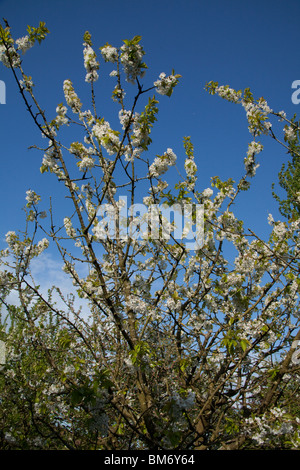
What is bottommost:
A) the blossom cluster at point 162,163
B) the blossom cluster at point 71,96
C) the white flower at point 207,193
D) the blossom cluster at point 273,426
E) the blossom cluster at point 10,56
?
the blossom cluster at point 273,426

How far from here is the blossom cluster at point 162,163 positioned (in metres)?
3.12

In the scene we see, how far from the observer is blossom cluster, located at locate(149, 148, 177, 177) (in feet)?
10.2

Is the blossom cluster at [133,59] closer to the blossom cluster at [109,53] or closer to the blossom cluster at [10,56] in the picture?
the blossom cluster at [109,53]

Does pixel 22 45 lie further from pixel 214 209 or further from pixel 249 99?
pixel 249 99

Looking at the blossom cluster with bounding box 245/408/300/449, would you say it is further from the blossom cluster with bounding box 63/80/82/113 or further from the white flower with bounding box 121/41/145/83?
the blossom cluster with bounding box 63/80/82/113

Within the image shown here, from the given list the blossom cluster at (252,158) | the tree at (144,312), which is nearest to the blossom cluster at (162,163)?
the tree at (144,312)

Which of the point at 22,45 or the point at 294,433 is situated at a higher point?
the point at 22,45

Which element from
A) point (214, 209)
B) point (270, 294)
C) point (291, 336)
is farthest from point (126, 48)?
point (291, 336)

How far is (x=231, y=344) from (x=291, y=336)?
2.27 m

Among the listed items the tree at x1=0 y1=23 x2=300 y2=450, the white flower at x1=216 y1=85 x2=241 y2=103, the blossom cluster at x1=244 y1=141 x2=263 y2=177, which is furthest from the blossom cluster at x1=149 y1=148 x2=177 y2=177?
the white flower at x1=216 y1=85 x2=241 y2=103

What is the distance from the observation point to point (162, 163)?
10.2ft

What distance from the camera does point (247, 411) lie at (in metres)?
4.06

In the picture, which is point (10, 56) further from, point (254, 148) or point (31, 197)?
point (254, 148)

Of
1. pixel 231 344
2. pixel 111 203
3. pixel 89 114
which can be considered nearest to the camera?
pixel 231 344
